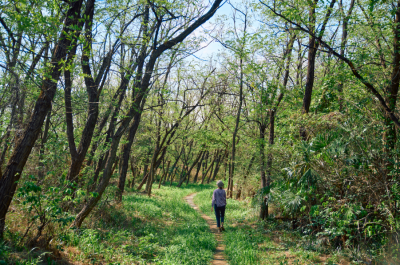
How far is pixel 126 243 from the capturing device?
694 centimetres

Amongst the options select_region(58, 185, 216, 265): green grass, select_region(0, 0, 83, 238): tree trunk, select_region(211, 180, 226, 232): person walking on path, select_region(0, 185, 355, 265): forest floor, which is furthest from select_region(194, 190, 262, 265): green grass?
select_region(0, 0, 83, 238): tree trunk

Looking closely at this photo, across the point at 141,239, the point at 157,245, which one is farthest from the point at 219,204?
the point at 141,239

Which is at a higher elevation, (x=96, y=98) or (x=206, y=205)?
(x=96, y=98)

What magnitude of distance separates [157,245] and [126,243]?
Result: 2.73 ft

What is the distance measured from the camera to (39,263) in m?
4.60

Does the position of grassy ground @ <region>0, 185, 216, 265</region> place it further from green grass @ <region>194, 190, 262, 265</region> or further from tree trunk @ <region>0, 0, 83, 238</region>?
tree trunk @ <region>0, 0, 83, 238</region>

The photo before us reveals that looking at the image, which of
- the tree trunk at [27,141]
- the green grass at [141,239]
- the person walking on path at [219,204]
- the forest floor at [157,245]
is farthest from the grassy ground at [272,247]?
the tree trunk at [27,141]

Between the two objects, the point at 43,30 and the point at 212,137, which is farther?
the point at 212,137

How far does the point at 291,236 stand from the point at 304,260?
95.1 inches

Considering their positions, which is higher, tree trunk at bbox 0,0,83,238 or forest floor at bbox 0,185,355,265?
tree trunk at bbox 0,0,83,238

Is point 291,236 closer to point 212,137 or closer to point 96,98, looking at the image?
point 96,98

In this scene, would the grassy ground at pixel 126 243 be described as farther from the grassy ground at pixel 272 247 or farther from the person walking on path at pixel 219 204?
the grassy ground at pixel 272 247

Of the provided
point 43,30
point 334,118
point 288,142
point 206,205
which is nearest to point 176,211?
point 206,205

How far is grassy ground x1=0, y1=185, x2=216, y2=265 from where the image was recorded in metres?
4.94
